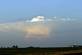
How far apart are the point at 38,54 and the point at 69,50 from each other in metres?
2.68

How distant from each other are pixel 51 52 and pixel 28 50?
1.87m

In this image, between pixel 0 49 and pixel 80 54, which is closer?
pixel 0 49

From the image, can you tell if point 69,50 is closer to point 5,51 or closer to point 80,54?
point 80,54

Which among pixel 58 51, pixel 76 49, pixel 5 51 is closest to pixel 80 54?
pixel 76 49

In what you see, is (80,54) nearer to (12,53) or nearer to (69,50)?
(69,50)

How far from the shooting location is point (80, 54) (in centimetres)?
2623

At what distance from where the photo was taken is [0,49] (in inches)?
961

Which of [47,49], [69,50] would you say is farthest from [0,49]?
[69,50]

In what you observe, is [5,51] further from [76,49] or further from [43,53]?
[76,49]

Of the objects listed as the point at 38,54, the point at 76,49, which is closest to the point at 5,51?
the point at 38,54

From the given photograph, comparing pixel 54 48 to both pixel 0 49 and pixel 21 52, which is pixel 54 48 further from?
pixel 0 49

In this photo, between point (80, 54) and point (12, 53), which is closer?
point (12, 53)

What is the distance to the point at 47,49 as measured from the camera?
2502 centimetres

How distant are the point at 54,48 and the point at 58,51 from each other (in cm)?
40
